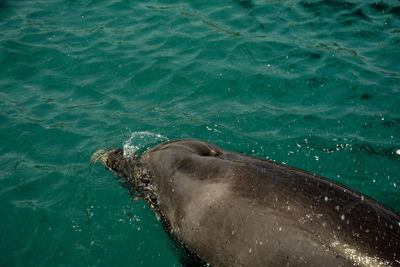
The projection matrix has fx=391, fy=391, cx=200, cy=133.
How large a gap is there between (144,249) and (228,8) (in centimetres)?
733

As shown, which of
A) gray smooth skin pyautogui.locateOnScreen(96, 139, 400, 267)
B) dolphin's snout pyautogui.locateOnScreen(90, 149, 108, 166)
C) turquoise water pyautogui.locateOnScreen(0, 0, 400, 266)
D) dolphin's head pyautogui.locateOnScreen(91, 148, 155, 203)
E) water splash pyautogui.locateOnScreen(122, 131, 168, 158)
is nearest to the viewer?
gray smooth skin pyautogui.locateOnScreen(96, 139, 400, 267)

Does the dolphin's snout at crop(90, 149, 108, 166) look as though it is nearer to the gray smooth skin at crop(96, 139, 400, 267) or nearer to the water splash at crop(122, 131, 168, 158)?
the water splash at crop(122, 131, 168, 158)

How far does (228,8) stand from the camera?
9977mm

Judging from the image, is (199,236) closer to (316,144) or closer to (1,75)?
(316,144)

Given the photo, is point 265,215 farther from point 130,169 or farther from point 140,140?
point 140,140

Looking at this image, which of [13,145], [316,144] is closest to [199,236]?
[316,144]

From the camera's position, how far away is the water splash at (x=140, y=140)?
579 cm

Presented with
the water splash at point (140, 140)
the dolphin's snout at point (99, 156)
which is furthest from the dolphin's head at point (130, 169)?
the water splash at point (140, 140)

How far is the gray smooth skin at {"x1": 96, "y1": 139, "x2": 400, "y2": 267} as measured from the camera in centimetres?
282

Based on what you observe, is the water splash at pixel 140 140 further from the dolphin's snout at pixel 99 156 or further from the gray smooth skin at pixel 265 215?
the gray smooth skin at pixel 265 215

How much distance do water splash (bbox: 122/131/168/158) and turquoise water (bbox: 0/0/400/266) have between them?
33 millimetres

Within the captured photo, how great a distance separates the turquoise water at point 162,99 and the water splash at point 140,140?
33 mm

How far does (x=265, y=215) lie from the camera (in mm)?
3148

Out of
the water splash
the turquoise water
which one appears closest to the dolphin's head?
the turquoise water
